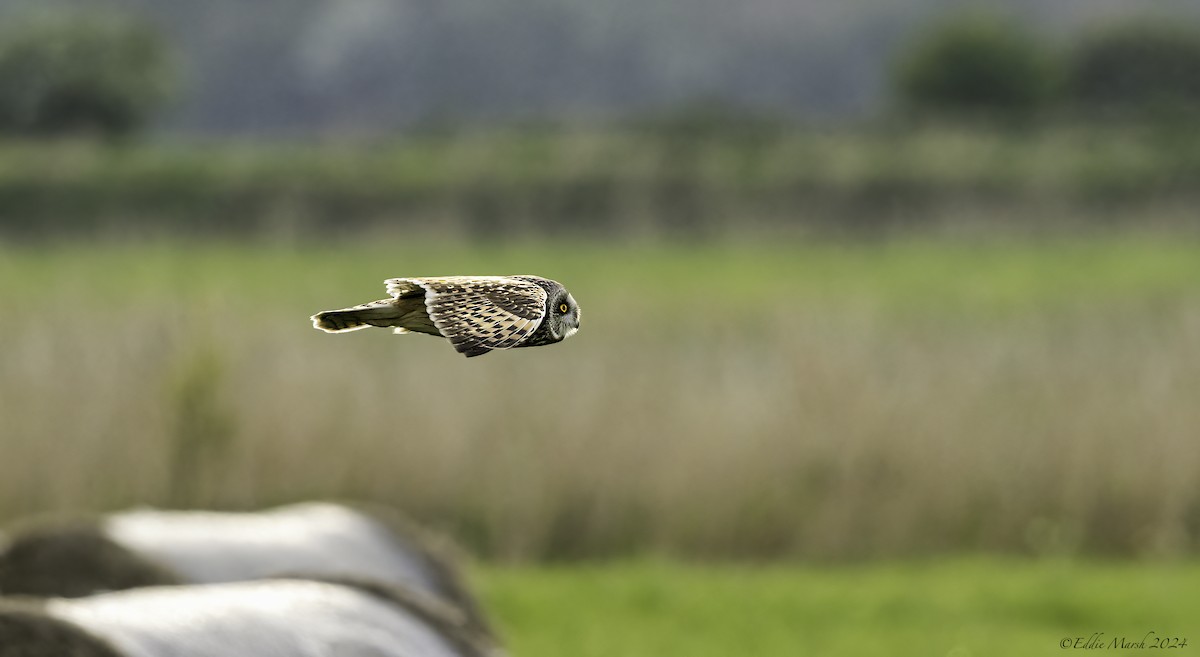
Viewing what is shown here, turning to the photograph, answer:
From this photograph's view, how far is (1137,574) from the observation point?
45.2 ft

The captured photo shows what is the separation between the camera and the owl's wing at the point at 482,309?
1.89 m

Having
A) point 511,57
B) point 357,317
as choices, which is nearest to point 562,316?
point 357,317

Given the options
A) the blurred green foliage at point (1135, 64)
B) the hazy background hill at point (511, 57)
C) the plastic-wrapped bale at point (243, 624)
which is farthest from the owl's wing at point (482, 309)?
the hazy background hill at point (511, 57)

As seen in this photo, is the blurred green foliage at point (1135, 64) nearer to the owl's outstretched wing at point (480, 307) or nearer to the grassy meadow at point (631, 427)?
the grassy meadow at point (631, 427)

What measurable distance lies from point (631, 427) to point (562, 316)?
12.2 meters

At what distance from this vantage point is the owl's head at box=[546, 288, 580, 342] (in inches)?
79.1

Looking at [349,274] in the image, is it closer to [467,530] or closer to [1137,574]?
[467,530]

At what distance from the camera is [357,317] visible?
79.2 inches

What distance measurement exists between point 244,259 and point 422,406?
8.30 m

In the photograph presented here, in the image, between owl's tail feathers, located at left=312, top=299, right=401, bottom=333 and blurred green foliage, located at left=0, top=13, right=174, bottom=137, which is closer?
owl's tail feathers, located at left=312, top=299, right=401, bottom=333

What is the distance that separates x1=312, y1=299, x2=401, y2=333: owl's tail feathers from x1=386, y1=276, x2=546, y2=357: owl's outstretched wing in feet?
Result: 0.08

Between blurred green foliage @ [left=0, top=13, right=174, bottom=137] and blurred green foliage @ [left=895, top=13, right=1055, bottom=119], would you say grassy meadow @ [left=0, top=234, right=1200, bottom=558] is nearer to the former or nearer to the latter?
blurred green foliage @ [left=0, top=13, right=174, bottom=137]

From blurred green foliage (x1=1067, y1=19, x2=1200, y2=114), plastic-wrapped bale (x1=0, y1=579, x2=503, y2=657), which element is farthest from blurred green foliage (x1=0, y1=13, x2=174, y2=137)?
blurred green foliage (x1=1067, y1=19, x2=1200, y2=114)

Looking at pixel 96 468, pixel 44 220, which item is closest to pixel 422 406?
pixel 96 468
